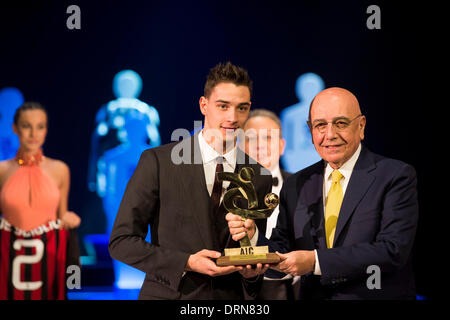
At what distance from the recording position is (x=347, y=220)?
8.21ft

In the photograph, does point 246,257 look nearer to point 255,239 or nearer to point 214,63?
point 255,239

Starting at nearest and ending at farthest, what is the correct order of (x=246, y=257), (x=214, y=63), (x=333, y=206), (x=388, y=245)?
1. (x=246, y=257)
2. (x=388, y=245)
3. (x=333, y=206)
4. (x=214, y=63)

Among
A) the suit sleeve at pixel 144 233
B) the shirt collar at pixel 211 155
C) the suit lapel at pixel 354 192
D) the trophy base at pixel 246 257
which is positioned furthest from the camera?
the shirt collar at pixel 211 155

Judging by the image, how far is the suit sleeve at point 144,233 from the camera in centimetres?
240

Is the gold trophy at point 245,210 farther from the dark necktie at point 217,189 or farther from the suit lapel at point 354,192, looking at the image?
the suit lapel at point 354,192

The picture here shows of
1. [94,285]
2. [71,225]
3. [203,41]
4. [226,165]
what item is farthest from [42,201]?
[226,165]

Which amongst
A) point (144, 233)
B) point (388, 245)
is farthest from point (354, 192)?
point (144, 233)

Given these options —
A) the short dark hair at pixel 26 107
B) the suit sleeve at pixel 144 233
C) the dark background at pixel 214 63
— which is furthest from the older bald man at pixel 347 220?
the short dark hair at pixel 26 107

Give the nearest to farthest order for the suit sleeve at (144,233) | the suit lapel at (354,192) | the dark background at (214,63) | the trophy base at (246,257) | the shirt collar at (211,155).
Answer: the trophy base at (246,257), the suit sleeve at (144,233), the suit lapel at (354,192), the shirt collar at (211,155), the dark background at (214,63)

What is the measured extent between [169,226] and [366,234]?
1.00 metres

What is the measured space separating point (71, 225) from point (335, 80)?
8.37 ft

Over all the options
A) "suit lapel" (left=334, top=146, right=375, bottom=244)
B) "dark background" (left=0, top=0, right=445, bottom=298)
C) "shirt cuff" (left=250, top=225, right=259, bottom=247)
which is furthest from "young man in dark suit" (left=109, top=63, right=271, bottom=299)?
"dark background" (left=0, top=0, right=445, bottom=298)

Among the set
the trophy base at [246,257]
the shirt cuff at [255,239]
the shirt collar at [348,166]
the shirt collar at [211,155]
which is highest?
the shirt collar at [211,155]

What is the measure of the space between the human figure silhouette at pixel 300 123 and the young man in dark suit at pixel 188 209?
1.64 metres
